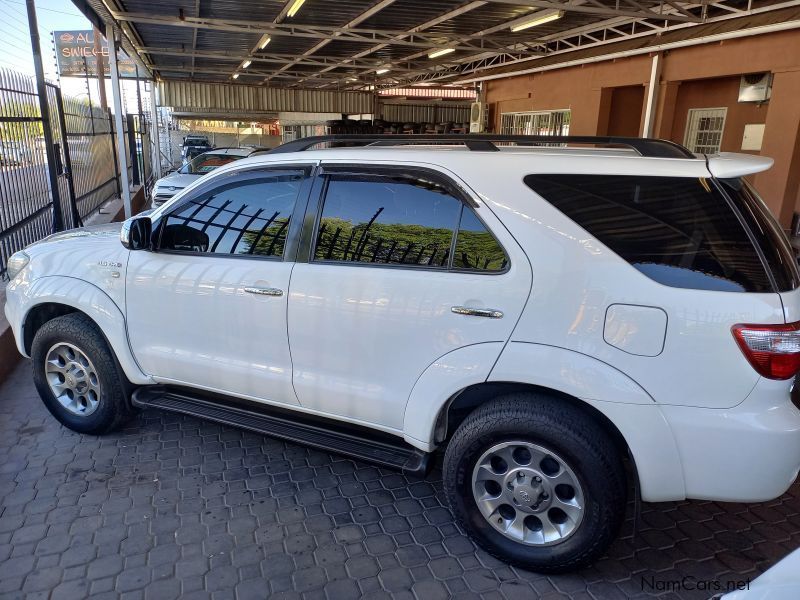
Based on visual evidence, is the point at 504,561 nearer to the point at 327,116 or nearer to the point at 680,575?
the point at 680,575

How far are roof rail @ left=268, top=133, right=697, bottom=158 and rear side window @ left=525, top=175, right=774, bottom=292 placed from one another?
33 cm

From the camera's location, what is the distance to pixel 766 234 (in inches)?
91.7

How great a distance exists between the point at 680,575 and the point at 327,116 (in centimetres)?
3448

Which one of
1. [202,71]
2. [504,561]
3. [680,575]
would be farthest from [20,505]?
[202,71]

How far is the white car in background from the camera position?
12.4 meters

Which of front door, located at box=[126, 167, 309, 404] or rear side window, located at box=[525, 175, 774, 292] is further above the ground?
rear side window, located at box=[525, 175, 774, 292]

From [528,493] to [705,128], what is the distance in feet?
41.0

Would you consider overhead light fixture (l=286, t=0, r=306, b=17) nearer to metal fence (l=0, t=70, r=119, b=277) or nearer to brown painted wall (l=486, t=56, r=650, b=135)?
metal fence (l=0, t=70, r=119, b=277)

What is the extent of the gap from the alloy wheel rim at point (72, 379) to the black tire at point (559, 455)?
2482mm

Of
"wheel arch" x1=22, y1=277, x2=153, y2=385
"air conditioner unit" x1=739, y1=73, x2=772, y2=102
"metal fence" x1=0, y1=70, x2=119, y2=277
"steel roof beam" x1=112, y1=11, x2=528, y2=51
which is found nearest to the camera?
"wheel arch" x1=22, y1=277, x2=153, y2=385

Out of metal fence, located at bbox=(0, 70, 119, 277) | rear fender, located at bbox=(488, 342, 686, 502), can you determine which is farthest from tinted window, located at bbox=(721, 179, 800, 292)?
metal fence, located at bbox=(0, 70, 119, 277)

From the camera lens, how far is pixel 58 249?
377 centimetres

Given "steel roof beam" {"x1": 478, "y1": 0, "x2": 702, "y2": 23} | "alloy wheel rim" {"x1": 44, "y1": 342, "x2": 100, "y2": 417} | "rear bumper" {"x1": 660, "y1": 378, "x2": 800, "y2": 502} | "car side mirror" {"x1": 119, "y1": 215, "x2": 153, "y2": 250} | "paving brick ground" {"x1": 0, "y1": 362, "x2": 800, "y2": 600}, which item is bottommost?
"paving brick ground" {"x1": 0, "y1": 362, "x2": 800, "y2": 600}

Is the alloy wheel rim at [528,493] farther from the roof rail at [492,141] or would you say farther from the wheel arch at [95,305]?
the wheel arch at [95,305]
